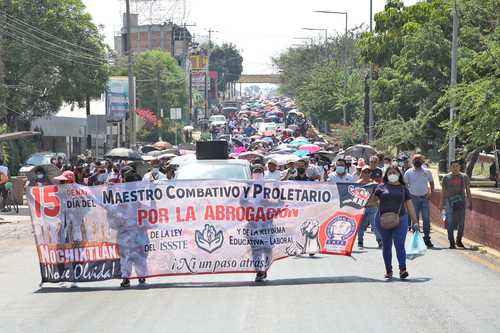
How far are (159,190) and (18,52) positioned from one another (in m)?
38.2

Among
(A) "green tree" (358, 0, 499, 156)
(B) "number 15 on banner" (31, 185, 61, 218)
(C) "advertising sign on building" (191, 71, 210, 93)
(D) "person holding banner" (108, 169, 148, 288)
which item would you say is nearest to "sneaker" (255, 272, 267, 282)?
(D) "person holding banner" (108, 169, 148, 288)

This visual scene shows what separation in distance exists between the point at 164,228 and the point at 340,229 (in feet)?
8.46

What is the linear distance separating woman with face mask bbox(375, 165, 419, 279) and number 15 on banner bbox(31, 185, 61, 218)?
4.50 metres

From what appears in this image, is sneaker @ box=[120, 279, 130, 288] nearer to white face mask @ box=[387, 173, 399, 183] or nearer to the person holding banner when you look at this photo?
the person holding banner

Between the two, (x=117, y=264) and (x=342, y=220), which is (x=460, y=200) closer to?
(x=342, y=220)

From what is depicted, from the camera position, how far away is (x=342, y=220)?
15.2 m

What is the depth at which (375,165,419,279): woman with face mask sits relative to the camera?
1438 centimetres

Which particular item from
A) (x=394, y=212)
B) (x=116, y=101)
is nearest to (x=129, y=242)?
(x=394, y=212)

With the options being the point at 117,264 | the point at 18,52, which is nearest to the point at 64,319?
the point at 117,264

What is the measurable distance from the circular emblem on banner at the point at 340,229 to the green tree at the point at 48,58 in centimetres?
3649

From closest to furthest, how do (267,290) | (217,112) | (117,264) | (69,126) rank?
1. (267,290)
2. (117,264)
3. (69,126)
4. (217,112)

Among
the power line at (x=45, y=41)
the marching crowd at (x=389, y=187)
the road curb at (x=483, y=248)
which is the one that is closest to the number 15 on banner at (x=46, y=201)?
the marching crowd at (x=389, y=187)

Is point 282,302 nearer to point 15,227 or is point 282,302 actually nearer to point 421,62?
point 15,227

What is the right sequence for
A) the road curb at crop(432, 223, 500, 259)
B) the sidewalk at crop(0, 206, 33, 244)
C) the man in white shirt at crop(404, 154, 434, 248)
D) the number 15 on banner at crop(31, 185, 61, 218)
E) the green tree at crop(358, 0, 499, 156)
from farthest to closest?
1. the green tree at crop(358, 0, 499, 156)
2. the sidewalk at crop(0, 206, 33, 244)
3. the man in white shirt at crop(404, 154, 434, 248)
4. the road curb at crop(432, 223, 500, 259)
5. the number 15 on banner at crop(31, 185, 61, 218)
